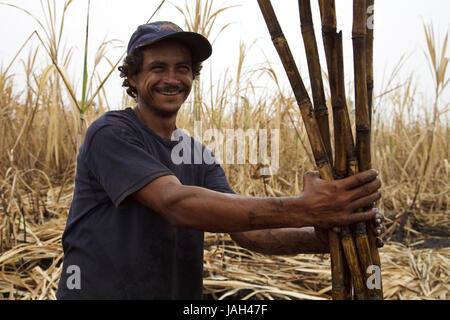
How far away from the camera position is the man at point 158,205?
1.01 metres

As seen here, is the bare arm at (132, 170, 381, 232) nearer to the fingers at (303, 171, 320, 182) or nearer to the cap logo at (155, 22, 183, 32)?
the fingers at (303, 171, 320, 182)

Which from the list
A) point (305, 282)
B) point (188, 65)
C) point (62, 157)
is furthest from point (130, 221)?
point (62, 157)

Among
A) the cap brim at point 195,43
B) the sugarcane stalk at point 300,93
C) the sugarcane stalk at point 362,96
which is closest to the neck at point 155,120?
the cap brim at point 195,43

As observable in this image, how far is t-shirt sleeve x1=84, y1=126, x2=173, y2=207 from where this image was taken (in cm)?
113

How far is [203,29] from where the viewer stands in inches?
88.7

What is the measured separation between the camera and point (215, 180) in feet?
5.44

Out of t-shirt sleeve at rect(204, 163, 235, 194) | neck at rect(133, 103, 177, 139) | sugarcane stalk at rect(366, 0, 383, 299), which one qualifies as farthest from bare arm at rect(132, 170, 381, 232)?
t-shirt sleeve at rect(204, 163, 235, 194)

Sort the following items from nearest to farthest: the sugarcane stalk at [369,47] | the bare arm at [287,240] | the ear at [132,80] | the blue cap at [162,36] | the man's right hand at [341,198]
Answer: the man's right hand at [341,198] → the sugarcane stalk at [369,47] → the bare arm at [287,240] → the blue cap at [162,36] → the ear at [132,80]

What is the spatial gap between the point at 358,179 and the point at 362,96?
7.7 inches

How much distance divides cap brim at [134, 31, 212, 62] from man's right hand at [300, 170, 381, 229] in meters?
0.75

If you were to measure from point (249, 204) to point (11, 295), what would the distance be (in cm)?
143

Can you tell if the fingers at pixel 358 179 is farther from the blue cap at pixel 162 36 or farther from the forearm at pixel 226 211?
the blue cap at pixel 162 36

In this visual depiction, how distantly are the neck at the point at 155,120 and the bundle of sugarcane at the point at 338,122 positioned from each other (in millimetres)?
596

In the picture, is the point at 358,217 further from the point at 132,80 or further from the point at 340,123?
the point at 132,80
